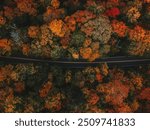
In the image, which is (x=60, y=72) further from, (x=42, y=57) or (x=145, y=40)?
(x=145, y=40)

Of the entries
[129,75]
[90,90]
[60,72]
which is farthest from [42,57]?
[129,75]

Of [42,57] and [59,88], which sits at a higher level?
[42,57]

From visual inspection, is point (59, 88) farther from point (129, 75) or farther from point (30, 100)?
point (129, 75)

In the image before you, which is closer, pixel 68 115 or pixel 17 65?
pixel 68 115

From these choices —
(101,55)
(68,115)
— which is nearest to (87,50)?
(101,55)

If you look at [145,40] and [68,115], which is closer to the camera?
[68,115]

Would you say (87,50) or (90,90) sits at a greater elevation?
(87,50)

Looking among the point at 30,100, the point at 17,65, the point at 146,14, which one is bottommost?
the point at 30,100

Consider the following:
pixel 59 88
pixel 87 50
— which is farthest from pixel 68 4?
pixel 59 88
